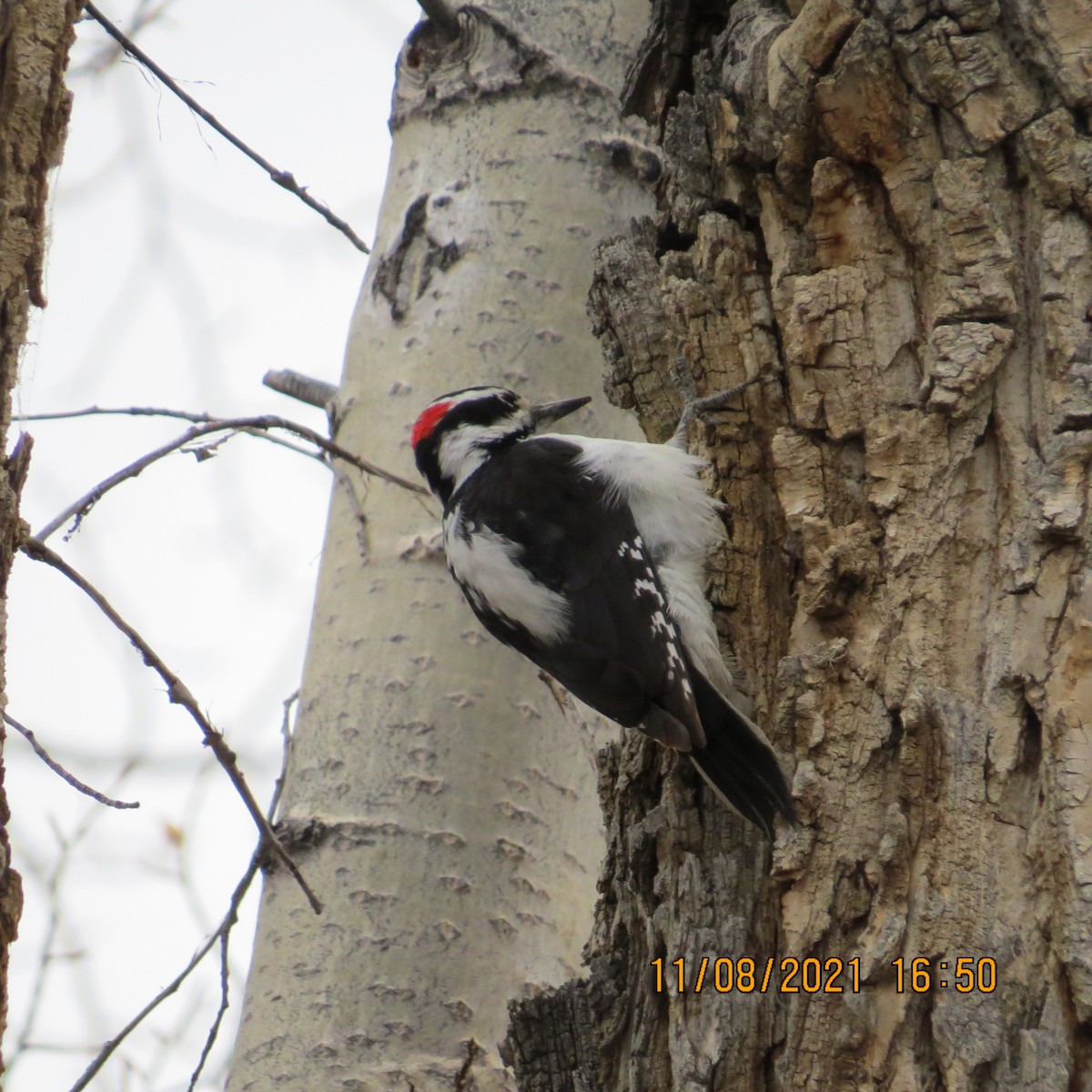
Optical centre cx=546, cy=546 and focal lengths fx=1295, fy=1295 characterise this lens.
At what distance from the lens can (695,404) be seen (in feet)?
7.13

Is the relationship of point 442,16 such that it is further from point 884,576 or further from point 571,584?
point 884,576

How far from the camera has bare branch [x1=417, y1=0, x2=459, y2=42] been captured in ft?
8.27

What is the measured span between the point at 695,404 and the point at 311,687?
33.6 inches

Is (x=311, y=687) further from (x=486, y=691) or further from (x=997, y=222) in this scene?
(x=997, y=222)

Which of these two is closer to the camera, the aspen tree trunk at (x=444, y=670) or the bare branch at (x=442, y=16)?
the aspen tree trunk at (x=444, y=670)

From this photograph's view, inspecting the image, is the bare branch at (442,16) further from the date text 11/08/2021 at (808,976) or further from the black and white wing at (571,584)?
the date text 11/08/2021 at (808,976)

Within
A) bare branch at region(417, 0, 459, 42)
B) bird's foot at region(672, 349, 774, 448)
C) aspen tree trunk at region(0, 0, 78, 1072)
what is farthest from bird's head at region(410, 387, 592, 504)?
aspen tree trunk at region(0, 0, 78, 1072)

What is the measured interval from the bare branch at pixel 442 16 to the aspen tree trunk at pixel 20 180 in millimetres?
1201

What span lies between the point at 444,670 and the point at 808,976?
864 mm

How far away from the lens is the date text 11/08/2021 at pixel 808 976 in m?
1.55

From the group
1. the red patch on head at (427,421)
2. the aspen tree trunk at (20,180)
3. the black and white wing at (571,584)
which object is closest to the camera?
the aspen tree trunk at (20,180)

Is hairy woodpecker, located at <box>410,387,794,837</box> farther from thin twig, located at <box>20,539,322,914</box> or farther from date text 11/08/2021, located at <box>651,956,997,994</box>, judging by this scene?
thin twig, located at <box>20,539,322,914</box>

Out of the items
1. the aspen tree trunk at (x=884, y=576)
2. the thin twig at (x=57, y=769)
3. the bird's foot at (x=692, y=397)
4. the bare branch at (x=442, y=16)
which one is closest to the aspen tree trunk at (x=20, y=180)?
the thin twig at (x=57, y=769)

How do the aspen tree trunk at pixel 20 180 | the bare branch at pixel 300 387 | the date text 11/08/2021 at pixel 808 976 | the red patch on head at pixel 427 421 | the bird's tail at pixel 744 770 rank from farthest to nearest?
1. the bare branch at pixel 300 387
2. the red patch on head at pixel 427 421
3. the bird's tail at pixel 744 770
4. the date text 11/08/2021 at pixel 808 976
5. the aspen tree trunk at pixel 20 180
